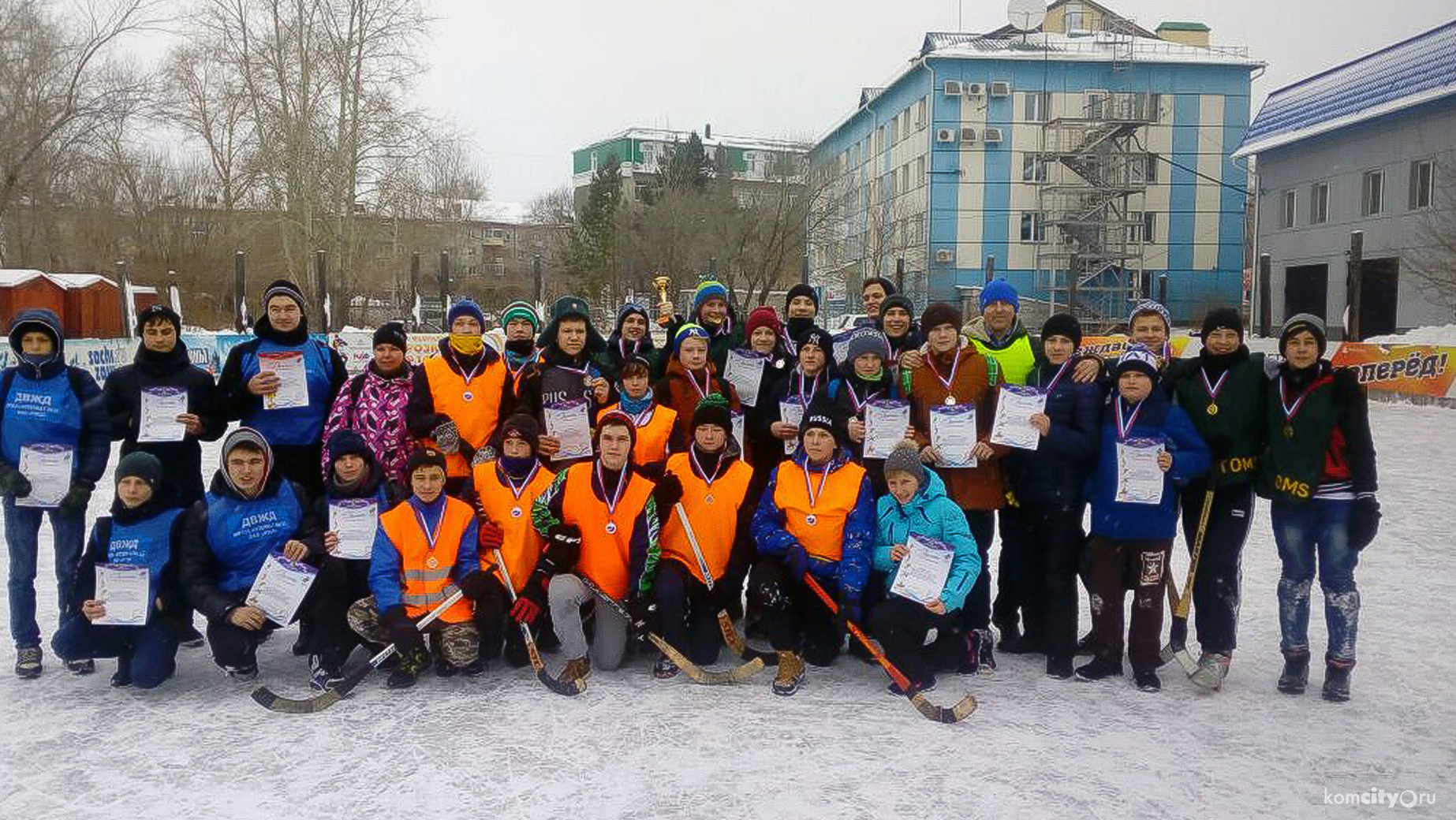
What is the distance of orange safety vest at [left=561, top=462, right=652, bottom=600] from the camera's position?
200 inches

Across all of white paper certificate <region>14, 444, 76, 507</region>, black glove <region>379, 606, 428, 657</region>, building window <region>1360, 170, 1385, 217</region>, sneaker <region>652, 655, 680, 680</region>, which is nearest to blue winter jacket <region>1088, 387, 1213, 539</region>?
Result: sneaker <region>652, 655, 680, 680</region>

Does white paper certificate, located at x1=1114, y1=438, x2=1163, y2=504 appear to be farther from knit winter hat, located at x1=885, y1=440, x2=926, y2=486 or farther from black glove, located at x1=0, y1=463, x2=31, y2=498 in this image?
black glove, located at x1=0, y1=463, x2=31, y2=498

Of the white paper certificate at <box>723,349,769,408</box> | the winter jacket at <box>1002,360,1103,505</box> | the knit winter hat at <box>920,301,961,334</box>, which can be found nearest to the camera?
the winter jacket at <box>1002,360,1103,505</box>

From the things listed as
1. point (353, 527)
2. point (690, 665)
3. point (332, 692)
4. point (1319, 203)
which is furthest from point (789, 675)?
point (1319, 203)

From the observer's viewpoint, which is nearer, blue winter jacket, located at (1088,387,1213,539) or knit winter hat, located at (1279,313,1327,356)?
knit winter hat, located at (1279,313,1327,356)

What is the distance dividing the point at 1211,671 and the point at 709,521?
97.3 inches

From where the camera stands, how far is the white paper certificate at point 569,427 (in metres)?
5.47

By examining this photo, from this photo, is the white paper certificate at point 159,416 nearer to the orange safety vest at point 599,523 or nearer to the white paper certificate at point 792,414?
the orange safety vest at point 599,523

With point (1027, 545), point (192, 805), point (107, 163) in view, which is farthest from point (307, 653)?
point (107, 163)

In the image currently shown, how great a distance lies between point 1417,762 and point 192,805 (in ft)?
15.1

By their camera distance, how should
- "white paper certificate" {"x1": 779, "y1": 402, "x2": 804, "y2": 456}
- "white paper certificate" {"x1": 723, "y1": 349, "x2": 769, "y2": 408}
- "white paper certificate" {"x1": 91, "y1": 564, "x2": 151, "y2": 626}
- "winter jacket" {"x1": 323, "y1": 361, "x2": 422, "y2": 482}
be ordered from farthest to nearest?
"white paper certificate" {"x1": 723, "y1": 349, "x2": 769, "y2": 408} < "white paper certificate" {"x1": 779, "y1": 402, "x2": 804, "y2": 456} < "winter jacket" {"x1": 323, "y1": 361, "x2": 422, "y2": 482} < "white paper certificate" {"x1": 91, "y1": 564, "x2": 151, "y2": 626}

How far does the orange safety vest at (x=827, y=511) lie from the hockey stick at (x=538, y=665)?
1.27 metres

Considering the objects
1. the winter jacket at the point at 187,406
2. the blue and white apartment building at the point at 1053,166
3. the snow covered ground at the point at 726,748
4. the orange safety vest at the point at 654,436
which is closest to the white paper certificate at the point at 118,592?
the snow covered ground at the point at 726,748

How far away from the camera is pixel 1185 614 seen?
5.15 m
